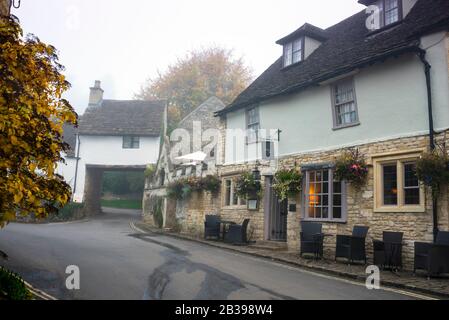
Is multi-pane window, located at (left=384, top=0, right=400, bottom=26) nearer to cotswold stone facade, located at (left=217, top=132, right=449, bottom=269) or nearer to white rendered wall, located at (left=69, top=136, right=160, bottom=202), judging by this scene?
cotswold stone facade, located at (left=217, top=132, right=449, bottom=269)

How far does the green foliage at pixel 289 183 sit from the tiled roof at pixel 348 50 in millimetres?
3275

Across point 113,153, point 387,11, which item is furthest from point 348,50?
point 113,153

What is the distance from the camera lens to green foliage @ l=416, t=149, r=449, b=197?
32.1 ft

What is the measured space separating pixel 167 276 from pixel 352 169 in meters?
6.62

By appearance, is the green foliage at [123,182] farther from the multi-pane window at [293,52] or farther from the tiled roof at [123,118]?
the multi-pane window at [293,52]

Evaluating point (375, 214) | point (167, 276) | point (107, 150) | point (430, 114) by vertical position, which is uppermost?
point (107, 150)

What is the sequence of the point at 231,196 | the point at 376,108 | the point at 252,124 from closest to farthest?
the point at 376,108, the point at 252,124, the point at 231,196

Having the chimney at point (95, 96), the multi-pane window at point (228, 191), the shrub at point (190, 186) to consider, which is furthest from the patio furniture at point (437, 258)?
the chimney at point (95, 96)

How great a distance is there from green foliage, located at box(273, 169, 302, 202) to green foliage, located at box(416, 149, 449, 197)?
190 inches

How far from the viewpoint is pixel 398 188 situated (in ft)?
37.0

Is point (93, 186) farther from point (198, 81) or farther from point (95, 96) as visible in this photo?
point (198, 81)

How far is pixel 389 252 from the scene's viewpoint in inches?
410

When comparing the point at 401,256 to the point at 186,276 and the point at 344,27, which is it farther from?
the point at 344,27

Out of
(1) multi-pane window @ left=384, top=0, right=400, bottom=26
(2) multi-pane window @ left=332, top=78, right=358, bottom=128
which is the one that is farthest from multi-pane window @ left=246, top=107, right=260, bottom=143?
(1) multi-pane window @ left=384, top=0, right=400, bottom=26
